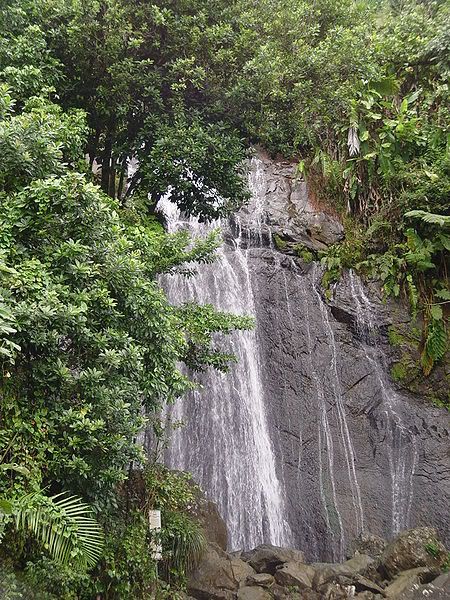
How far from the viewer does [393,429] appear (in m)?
9.59

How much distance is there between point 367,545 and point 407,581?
178cm

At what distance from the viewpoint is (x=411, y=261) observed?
10461 mm

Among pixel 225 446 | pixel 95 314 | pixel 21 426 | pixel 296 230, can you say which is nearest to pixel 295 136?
pixel 296 230

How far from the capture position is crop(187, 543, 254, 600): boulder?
621 centimetres

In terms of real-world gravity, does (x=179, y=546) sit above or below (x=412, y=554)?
above

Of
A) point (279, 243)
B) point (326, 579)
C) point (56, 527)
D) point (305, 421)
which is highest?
point (279, 243)

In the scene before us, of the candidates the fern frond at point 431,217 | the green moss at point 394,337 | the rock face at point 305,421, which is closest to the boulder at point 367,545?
→ the rock face at point 305,421

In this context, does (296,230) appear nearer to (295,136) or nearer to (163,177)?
(295,136)

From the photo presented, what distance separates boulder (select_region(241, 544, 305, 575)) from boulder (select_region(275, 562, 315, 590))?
0.42ft

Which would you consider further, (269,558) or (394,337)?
(394,337)

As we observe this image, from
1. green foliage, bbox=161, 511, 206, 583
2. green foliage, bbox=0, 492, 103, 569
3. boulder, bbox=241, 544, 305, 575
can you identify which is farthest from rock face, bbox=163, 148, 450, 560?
green foliage, bbox=0, 492, 103, 569

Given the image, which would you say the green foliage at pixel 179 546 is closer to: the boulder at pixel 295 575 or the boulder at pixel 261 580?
the boulder at pixel 261 580

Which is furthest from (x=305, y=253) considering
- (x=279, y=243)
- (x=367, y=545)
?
(x=367, y=545)

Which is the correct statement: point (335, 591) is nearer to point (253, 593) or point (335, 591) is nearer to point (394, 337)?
point (253, 593)
